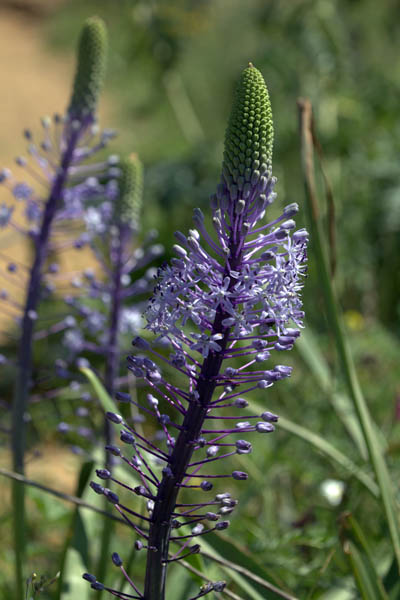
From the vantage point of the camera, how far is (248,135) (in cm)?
143

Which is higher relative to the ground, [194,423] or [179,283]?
[179,283]

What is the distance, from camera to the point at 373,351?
448 centimetres

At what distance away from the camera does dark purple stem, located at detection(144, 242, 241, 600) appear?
4.83 ft

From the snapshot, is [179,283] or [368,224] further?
[368,224]

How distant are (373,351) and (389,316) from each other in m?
1.77

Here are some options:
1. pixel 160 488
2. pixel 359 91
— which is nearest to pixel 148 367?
pixel 160 488

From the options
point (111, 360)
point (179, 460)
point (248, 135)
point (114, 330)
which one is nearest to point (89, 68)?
point (114, 330)

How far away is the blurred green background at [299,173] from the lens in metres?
3.08

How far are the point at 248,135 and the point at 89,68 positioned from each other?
1.24 meters

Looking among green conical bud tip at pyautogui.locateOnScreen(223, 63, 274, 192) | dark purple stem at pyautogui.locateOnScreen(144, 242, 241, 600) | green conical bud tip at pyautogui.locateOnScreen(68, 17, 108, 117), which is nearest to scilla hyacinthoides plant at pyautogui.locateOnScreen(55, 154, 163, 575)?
green conical bud tip at pyautogui.locateOnScreen(68, 17, 108, 117)

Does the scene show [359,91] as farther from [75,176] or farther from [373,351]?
[75,176]

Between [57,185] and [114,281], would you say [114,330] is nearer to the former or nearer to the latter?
[114,281]

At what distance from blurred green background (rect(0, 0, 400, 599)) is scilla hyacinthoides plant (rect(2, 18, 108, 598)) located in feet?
2.70

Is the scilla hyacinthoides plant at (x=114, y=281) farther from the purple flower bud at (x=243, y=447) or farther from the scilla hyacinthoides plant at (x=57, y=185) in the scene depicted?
the purple flower bud at (x=243, y=447)
